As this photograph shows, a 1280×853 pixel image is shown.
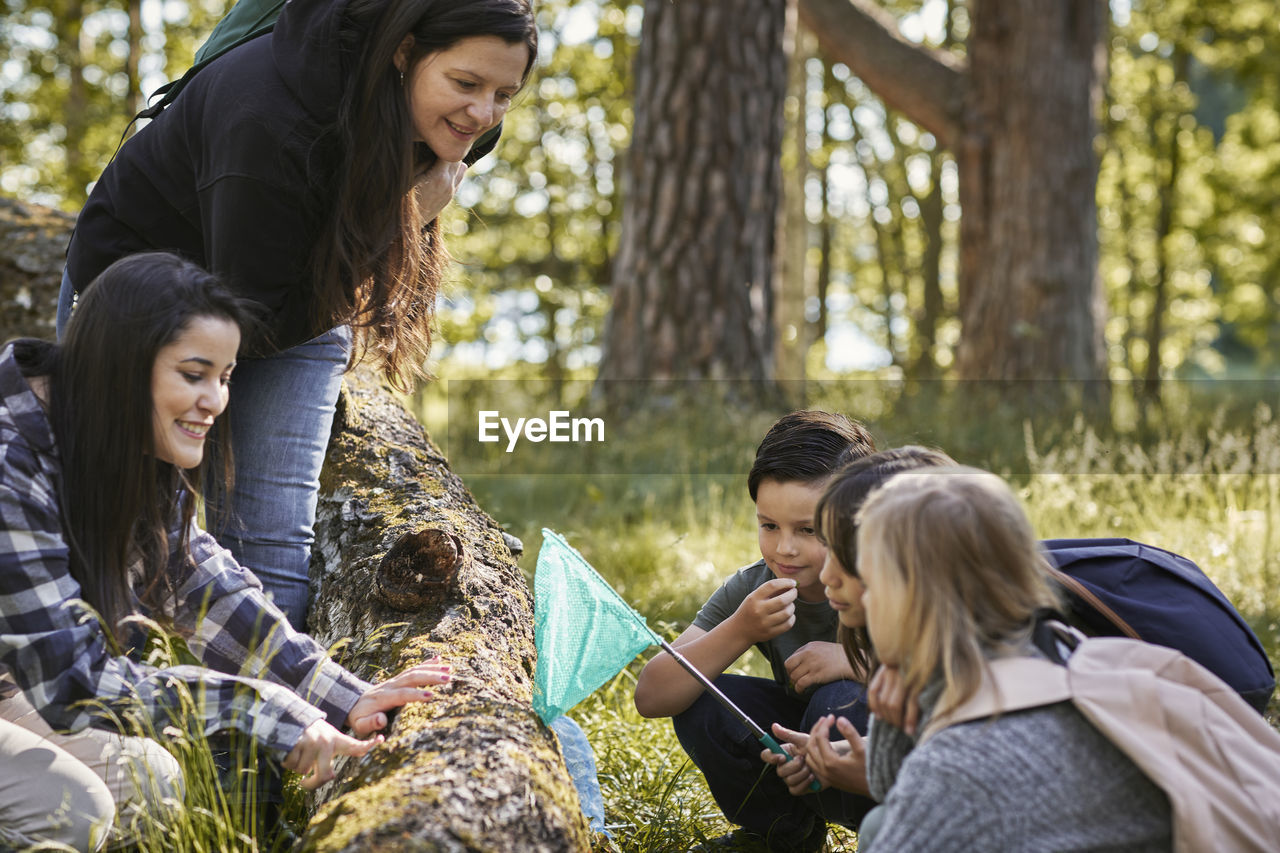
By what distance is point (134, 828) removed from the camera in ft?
7.49

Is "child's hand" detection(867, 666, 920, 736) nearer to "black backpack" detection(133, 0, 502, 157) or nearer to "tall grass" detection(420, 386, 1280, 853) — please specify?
"tall grass" detection(420, 386, 1280, 853)

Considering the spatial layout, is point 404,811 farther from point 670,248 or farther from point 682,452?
point 670,248

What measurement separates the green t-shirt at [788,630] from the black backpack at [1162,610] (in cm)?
74

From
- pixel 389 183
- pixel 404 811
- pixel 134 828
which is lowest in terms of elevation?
pixel 134 828

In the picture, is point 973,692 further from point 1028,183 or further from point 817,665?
point 1028,183

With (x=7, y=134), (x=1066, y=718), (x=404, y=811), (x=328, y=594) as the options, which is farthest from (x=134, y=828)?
(x=7, y=134)

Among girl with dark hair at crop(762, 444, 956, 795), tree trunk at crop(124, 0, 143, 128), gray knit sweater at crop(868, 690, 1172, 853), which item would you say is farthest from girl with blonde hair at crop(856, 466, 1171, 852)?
tree trunk at crop(124, 0, 143, 128)

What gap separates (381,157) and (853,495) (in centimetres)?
142

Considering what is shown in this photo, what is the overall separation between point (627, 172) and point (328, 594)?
5115mm

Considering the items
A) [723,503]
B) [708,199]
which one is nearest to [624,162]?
[708,199]

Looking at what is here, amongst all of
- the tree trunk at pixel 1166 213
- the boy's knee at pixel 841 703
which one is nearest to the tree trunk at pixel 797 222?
the tree trunk at pixel 1166 213

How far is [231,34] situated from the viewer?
3.12 metres

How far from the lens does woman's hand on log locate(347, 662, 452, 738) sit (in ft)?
7.97

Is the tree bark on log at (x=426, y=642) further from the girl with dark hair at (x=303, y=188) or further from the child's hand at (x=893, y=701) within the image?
the child's hand at (x=893, y=701)
